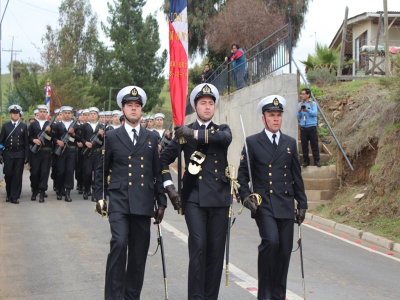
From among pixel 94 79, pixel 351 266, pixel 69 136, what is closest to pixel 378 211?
pixel 351 266

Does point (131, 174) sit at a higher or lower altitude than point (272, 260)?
higher

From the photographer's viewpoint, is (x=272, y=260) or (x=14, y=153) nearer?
(x=272, y=260)

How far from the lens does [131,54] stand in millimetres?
52781

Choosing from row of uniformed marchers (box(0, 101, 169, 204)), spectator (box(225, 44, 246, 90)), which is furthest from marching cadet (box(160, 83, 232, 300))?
spectator (box(225, 44, 246, 90))

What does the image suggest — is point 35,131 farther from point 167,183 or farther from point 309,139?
point 167,183

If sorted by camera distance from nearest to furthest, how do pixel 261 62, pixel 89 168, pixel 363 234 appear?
pixel 363 234, pixel 89 168, pixel 261 62

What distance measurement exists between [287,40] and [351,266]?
29.6 feet

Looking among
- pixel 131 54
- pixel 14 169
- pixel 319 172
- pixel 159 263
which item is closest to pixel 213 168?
pixel 159 263

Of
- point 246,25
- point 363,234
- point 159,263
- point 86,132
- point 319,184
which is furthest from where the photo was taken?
point 246,25

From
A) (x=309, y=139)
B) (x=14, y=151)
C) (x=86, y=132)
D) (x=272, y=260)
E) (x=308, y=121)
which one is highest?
(x=308, y=121)

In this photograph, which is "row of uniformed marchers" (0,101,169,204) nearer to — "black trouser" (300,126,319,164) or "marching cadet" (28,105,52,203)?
"marching cadet" (28,105,52,203)

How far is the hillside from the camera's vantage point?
9.95 meters

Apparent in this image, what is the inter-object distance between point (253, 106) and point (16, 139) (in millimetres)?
7523

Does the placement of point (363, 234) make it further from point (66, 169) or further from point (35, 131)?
point (35, 131)
